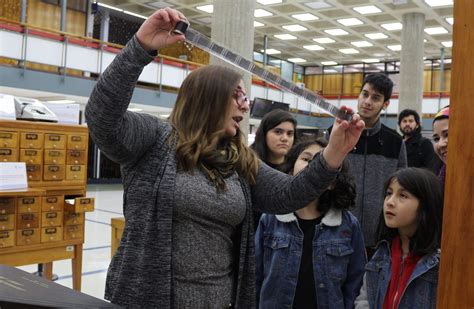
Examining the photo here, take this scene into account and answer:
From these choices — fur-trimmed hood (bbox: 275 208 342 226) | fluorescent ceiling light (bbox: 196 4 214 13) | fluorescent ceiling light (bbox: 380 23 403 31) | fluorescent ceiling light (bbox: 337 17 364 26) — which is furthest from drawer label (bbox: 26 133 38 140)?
fluorescent ceiling light (bbox: 380 23 403 31)

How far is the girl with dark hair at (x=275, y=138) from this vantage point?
10.9 ft

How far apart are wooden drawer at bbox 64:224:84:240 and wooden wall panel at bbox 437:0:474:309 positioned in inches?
169

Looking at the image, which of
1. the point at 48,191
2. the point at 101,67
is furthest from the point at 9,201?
the point at 101,67

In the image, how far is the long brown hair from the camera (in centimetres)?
158

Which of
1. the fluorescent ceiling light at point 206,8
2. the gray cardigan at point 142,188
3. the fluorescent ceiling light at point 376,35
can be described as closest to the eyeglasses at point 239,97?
the gray cardigan at point 142,188

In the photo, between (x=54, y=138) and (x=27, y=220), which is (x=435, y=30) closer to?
(x=54, y=138)

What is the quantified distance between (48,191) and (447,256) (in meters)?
4.29

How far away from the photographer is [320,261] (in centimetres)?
229

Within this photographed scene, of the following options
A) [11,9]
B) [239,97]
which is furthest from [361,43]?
[239,97]

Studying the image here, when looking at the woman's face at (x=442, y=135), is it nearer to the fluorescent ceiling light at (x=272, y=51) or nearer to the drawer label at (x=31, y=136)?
the drawer label at (x=31, y=136)

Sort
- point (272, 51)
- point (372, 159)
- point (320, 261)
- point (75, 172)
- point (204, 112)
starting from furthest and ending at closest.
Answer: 1. point (272, 51)
2. point (75, 172)
3. point (372, 159)
4. point (320, 261)
5. point (204, 112)

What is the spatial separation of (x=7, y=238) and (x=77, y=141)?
1159mm

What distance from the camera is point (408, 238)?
2184 mm

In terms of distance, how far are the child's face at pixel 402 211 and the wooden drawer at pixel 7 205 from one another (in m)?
3.26
